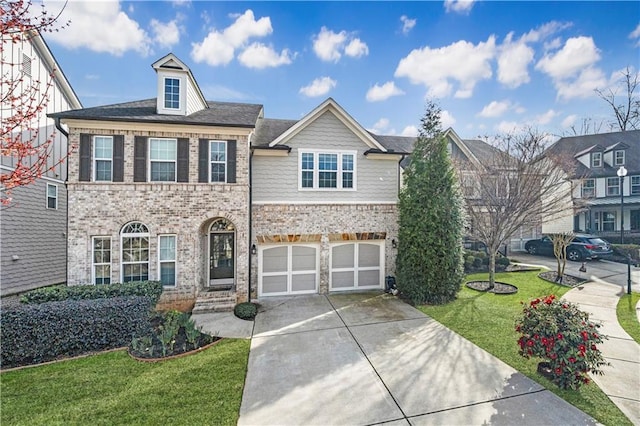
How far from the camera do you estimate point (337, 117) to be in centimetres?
1218

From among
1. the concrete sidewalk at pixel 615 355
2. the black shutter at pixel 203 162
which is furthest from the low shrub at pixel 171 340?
the concrete sidewalk at pixel 615 355

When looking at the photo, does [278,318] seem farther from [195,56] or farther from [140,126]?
[195,56]

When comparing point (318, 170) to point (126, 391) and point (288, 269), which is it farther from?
point (126, 391)

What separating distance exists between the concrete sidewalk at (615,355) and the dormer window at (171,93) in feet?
49.7

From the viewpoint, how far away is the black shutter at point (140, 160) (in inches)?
400

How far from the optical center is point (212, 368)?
6086mm

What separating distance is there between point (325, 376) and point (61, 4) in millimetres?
9497

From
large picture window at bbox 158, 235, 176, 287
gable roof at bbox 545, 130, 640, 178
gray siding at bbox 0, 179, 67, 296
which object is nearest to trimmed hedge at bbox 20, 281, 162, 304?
large picture window at bbox 158, 235, 176, 287

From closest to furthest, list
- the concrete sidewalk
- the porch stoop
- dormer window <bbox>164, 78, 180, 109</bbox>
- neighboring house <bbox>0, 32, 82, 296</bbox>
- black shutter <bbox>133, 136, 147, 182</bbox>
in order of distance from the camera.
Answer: the concrete sidewalk < the porch stoop < black shutter <bbox>133, 136, 147, 182</bbox> < dormer window <bbox>164, 78, 180, 109</bbox> < neighboring house <bbox>0, 32, 82, 296</bbox>

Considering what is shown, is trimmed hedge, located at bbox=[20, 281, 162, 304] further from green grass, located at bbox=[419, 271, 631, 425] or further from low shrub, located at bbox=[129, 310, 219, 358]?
green grass, located at bbox=[419, 271, 631, 425]

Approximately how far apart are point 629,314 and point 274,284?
498 inches

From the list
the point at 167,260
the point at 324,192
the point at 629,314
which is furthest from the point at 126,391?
the point at 629,314

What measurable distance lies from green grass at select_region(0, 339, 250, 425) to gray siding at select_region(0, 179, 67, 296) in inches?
313

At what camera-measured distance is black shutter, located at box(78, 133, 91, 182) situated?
9844mm
